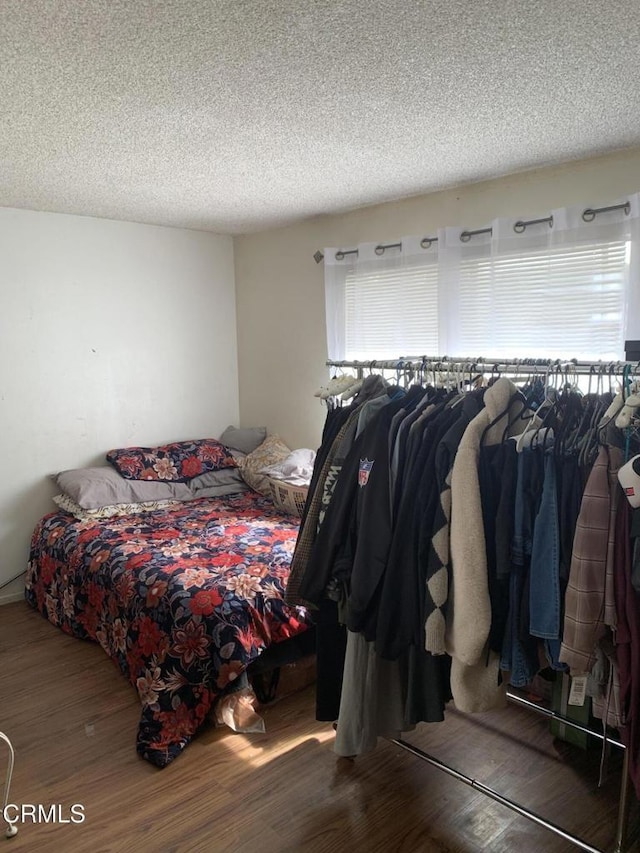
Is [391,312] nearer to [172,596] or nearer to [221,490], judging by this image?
[221,490]

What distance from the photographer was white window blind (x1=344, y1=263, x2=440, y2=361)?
3.38 meters

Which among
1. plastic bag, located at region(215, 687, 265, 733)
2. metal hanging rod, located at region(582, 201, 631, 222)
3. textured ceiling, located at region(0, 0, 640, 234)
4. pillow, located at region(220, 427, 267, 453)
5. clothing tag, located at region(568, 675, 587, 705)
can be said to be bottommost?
plastic bag, located at region(215, 687, 265, 733)

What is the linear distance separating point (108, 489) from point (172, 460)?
51 cm

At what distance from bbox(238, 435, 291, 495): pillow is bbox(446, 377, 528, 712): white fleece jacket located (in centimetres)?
240

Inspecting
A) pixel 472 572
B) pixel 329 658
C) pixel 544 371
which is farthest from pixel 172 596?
pixel 544 371

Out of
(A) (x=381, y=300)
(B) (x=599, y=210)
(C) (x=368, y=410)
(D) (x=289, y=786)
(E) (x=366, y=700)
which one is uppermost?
(B) (x=599, y=210)

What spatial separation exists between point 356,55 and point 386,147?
0.84 metres

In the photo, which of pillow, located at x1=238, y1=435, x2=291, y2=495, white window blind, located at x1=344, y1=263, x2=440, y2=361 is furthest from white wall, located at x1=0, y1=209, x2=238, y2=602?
white window blind, located at x1=344, y1=263, x2=440, y2=361

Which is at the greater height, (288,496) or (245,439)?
(245,439)

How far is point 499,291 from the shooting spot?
9.89 ft

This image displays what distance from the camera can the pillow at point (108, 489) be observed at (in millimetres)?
3613

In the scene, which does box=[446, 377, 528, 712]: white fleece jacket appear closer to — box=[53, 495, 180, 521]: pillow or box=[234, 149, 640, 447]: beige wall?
box=[234, 149, 640, 447]: beige wall

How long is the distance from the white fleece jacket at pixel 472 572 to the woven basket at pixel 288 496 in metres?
1.93

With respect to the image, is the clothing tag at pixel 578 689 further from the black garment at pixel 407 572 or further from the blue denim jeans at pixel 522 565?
the black garment at pixel 407 572
